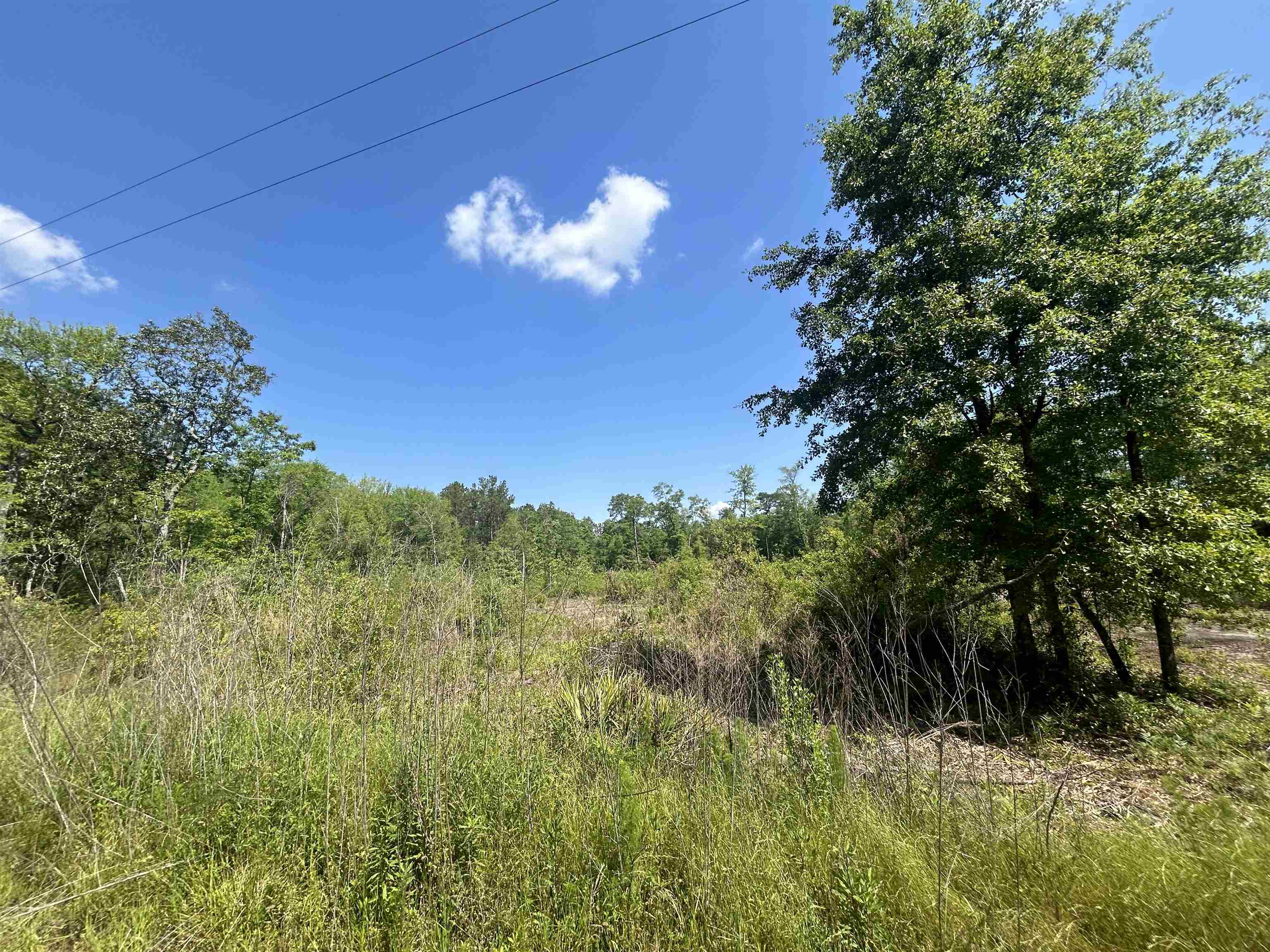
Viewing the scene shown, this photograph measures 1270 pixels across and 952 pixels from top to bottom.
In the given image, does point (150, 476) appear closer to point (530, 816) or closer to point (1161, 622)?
point (530, 816)

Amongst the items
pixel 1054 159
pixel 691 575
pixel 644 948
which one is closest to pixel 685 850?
pixel 644 948

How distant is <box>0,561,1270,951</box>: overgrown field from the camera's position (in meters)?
2.14

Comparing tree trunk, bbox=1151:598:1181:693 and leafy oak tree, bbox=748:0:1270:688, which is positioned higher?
leafy oak tree, bbox=748:0:1270:688

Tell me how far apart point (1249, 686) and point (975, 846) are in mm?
7694

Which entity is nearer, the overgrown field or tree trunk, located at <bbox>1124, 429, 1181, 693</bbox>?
the overgrown field

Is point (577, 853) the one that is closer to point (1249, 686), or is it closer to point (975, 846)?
point (975, 846)

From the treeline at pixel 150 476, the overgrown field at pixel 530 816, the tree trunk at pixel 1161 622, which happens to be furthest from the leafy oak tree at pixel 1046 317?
the treeline at pixel 150 476

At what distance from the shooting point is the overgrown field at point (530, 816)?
84.2 inches

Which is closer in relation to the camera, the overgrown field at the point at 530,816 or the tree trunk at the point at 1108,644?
the overgrown field at the point at 530,816

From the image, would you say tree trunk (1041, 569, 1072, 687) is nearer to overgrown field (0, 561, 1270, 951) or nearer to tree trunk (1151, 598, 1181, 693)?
tree trunk (1151, 598, 1181, 693)

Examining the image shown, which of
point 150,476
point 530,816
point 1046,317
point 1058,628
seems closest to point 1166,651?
point 1058,628

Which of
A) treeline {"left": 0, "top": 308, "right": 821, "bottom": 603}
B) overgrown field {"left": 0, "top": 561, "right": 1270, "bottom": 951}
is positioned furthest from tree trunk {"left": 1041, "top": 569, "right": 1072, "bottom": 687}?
treeline {"left": 0, "top": 308, "right": 821, "bottom": 603}

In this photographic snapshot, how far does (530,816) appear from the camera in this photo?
2.67 meters

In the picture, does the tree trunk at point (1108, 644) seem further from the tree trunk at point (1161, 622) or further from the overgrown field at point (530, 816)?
the overgrown field at point (530, 816)
